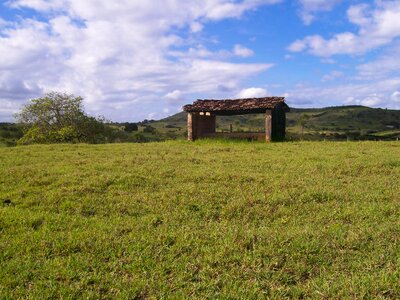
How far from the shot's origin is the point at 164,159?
16953mm

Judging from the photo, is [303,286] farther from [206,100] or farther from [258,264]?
[206,100]

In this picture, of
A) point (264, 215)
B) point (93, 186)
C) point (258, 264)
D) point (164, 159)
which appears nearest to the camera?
point (258, 264)

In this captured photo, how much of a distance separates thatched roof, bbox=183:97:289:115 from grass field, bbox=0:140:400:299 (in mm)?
17767

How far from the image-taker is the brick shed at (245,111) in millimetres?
28969

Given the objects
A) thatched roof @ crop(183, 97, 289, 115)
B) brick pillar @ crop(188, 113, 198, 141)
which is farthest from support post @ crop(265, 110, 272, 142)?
brick pillar @ crop(188, 113, 198, 141)

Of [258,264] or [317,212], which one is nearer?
[258,264]

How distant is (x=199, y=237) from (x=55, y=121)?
37.5 m

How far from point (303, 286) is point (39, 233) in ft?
15.5

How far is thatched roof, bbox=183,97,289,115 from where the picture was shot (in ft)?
95.6

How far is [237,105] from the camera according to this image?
30406mm

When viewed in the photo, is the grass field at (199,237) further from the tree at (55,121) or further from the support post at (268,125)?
the tree at (55,121)

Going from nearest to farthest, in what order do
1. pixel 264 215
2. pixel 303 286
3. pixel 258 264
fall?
1. pixel 303 286
2. pixel 258 264
3. pixel 264 215

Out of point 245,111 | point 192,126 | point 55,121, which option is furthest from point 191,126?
point 55,121

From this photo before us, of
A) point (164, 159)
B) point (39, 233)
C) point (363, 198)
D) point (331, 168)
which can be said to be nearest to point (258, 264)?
point (39, 233)
